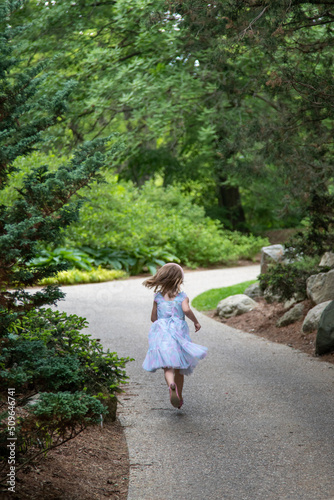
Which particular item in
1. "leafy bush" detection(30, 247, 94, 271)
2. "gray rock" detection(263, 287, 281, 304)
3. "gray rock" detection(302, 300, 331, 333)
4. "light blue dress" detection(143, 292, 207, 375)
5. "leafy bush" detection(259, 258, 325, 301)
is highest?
"light blue dress" detection(143, 292, 207, 375)

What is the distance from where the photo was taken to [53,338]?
15.1ft

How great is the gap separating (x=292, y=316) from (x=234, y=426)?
4185mm

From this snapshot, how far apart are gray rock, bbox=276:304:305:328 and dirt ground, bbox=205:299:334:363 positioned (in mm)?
83

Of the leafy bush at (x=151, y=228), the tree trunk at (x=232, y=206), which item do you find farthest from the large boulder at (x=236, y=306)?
the tree trunk at (x=232, y=206)

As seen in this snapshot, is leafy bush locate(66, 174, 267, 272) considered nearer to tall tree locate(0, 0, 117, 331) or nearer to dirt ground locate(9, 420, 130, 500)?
dirt ground locate(9, 420, 130, 500)

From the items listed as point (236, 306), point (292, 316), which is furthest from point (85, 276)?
point (292, 316)

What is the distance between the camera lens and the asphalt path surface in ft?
10.8

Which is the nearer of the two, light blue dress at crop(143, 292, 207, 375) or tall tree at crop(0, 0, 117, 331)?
tall tree at crop(0, 0, 117, 331)

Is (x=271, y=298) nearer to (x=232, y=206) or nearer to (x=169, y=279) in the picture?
(x=169, y=279)

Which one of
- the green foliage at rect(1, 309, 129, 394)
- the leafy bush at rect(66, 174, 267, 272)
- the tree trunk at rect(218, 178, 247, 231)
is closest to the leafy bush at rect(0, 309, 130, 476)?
the green foliage at rect(1, 309, 129, 394)

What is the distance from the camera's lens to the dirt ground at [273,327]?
732 cm

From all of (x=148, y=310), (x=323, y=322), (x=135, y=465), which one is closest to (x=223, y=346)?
(x=323, y=322)

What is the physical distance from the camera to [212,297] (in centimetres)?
1149

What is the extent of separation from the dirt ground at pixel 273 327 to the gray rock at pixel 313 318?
0.24ft
